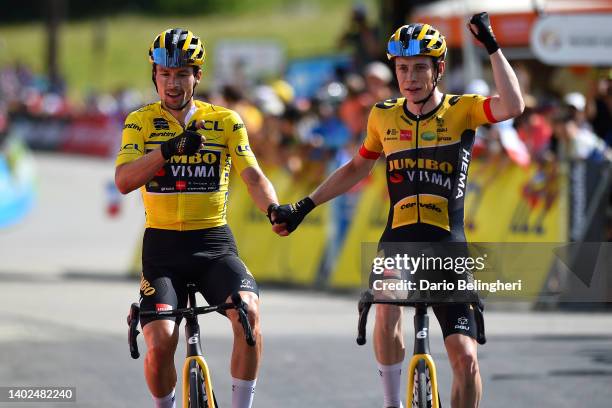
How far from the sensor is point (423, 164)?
743 cm

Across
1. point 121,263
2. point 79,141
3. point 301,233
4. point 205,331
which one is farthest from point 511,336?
point 79,141

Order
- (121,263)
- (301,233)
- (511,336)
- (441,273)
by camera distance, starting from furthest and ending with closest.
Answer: (121,263), (301,233), (511,336), (441,273)

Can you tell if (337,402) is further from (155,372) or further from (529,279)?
(155,372)

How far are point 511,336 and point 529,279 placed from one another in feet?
12.4

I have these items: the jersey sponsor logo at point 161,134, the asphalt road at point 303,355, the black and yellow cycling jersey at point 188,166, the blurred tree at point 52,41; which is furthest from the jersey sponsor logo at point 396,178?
the blurred tree at point 52,41

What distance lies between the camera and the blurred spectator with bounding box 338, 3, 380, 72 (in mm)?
21547

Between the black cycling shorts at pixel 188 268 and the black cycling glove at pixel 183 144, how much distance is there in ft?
1.83

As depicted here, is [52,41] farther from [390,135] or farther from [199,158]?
[390,135]

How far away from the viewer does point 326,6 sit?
100875 mm

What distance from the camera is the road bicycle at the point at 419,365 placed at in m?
7.12

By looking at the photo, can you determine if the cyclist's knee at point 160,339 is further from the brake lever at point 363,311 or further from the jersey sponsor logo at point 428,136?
the jersey sponsor logo at point 428,136

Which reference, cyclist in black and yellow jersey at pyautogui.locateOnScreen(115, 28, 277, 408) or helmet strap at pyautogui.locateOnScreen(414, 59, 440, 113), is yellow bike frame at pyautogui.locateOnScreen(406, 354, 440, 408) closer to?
cyclist in black and yellow jersey at pyautogui.locateOnScreen(115, 28, 277, 408)

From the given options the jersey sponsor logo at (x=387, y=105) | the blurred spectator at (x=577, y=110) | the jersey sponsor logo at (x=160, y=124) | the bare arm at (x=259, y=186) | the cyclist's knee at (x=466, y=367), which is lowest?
the cyclist's knee at (x=466, y=367)

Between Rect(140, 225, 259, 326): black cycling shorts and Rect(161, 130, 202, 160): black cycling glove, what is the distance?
0.56 metres
